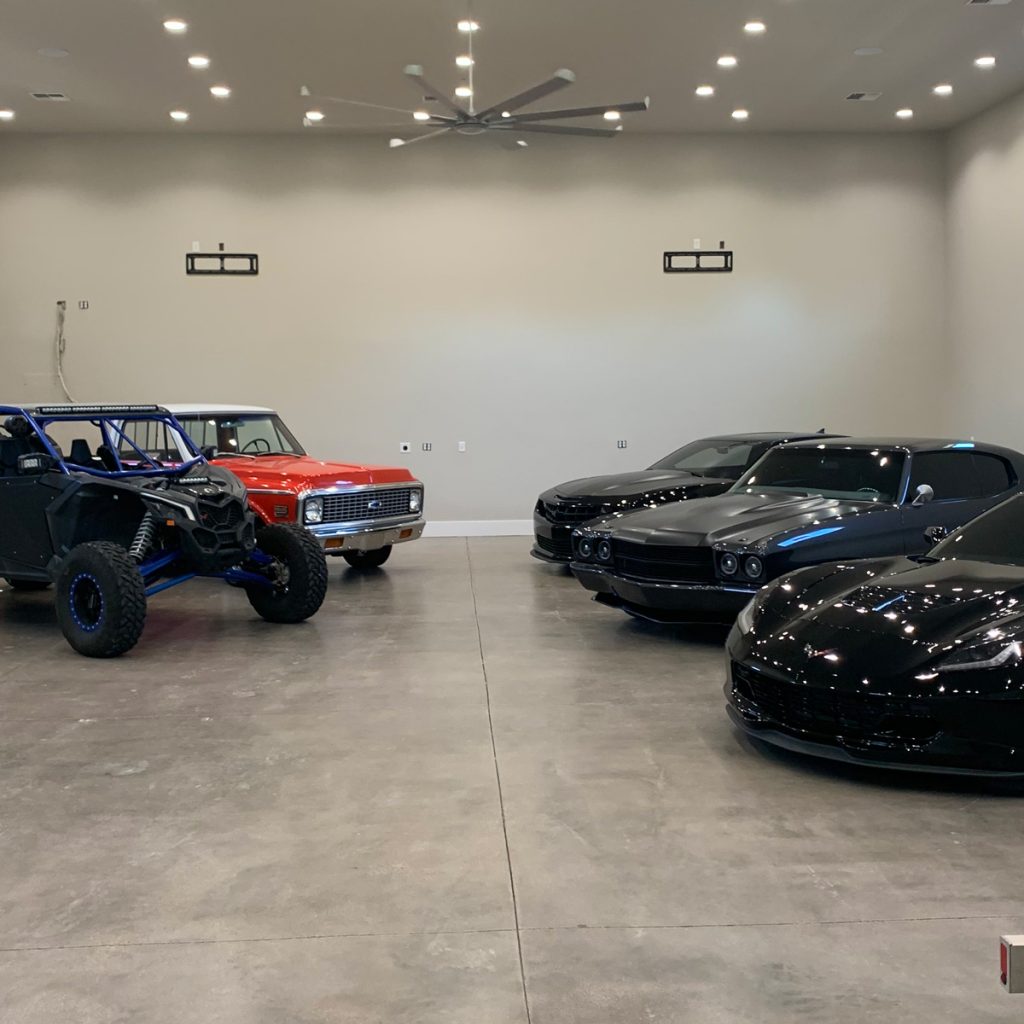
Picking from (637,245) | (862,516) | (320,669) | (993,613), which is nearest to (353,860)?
(993,613)

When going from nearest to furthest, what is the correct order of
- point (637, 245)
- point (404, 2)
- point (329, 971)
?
point (329, 971), point (404, 2), point (637, 245)

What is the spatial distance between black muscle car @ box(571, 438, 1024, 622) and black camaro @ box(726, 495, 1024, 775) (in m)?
1.57

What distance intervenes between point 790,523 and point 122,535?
14.7ft

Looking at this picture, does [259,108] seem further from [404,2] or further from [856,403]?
[856,403]

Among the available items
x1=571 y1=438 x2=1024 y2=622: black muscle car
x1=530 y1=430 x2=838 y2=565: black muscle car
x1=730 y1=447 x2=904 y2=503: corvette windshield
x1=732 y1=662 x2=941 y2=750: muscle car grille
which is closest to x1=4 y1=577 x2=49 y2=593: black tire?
x1=530 y1=430 x2=838 y2=565: black muscle car

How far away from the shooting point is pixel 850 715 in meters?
4.04

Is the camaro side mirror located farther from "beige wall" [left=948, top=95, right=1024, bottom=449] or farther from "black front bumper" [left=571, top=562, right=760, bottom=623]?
"beige wall" [left=948, top=95, right=1024, bottom=449]

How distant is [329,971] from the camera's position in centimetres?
279

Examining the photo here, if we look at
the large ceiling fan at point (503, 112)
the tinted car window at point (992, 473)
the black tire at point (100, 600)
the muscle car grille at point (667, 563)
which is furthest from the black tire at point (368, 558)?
the tinted car window at point (992, 473)

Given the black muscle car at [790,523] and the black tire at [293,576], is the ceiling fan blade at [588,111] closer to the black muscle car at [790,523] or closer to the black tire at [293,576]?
the black muscle car at [790,523]

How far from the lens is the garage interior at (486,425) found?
296cm

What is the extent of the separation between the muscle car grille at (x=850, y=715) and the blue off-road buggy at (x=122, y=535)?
4.01 metres

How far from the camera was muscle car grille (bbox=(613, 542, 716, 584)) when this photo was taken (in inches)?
256

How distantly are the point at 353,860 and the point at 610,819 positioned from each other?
3.04 ft
